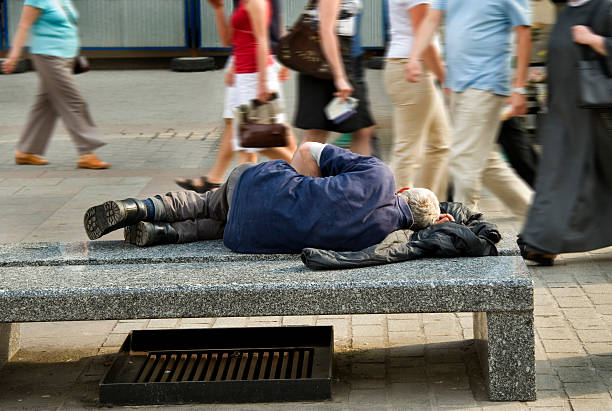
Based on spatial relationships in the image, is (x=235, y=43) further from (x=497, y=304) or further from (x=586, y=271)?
(x=497, y=304)

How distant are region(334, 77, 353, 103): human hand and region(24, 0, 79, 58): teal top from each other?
3500 millimetres

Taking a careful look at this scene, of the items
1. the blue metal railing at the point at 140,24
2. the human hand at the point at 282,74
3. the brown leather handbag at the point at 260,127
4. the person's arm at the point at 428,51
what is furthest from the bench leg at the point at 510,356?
the blue metal railing at the point at 140,24

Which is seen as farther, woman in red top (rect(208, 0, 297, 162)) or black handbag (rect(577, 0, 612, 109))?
woman in red top (rect(208, 0, 297, 162))

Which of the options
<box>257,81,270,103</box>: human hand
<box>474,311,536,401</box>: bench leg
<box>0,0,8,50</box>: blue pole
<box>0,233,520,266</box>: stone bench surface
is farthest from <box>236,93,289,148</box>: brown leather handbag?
<box>0,0,8,50</box>: blue pole

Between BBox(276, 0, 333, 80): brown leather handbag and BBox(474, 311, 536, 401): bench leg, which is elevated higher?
BBox(276, 0, 333, 80): brown leather handbag

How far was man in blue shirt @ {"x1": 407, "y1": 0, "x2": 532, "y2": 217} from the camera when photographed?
5.77 meters

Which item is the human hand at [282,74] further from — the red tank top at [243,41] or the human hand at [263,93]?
the human hand at [263,93]

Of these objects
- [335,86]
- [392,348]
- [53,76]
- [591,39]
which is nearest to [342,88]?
[335,86]

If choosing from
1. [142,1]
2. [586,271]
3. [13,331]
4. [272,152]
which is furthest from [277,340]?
[142,1]

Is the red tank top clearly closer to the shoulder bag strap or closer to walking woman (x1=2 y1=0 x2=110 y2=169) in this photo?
walking woman (x1=2 y1=0 x2=110 y2=169)

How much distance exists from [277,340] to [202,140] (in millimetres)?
6409

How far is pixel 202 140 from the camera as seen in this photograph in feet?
35.4

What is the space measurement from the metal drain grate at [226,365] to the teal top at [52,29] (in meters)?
5.11

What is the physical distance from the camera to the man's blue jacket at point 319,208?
4238 mm
